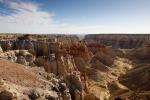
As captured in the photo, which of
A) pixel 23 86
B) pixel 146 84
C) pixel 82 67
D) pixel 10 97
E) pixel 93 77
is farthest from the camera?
pixel 82 67

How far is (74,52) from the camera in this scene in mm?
52812

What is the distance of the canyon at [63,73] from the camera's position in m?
15.6

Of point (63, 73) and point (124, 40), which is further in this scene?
point (124, 40)

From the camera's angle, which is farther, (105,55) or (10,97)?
(105,55)

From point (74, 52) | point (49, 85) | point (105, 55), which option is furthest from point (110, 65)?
point (49, 85)

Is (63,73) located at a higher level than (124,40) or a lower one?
lower

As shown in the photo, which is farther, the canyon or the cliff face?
the cliff face

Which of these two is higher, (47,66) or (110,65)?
(47,66)

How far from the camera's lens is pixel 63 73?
34656mm

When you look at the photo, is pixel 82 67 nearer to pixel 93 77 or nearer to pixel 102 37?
pixel 93 77

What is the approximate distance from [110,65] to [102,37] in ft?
203

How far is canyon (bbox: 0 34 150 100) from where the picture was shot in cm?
1564

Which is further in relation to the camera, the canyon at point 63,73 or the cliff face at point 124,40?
the cliff face at point 124,40

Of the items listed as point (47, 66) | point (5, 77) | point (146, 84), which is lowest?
point (146, 84)
